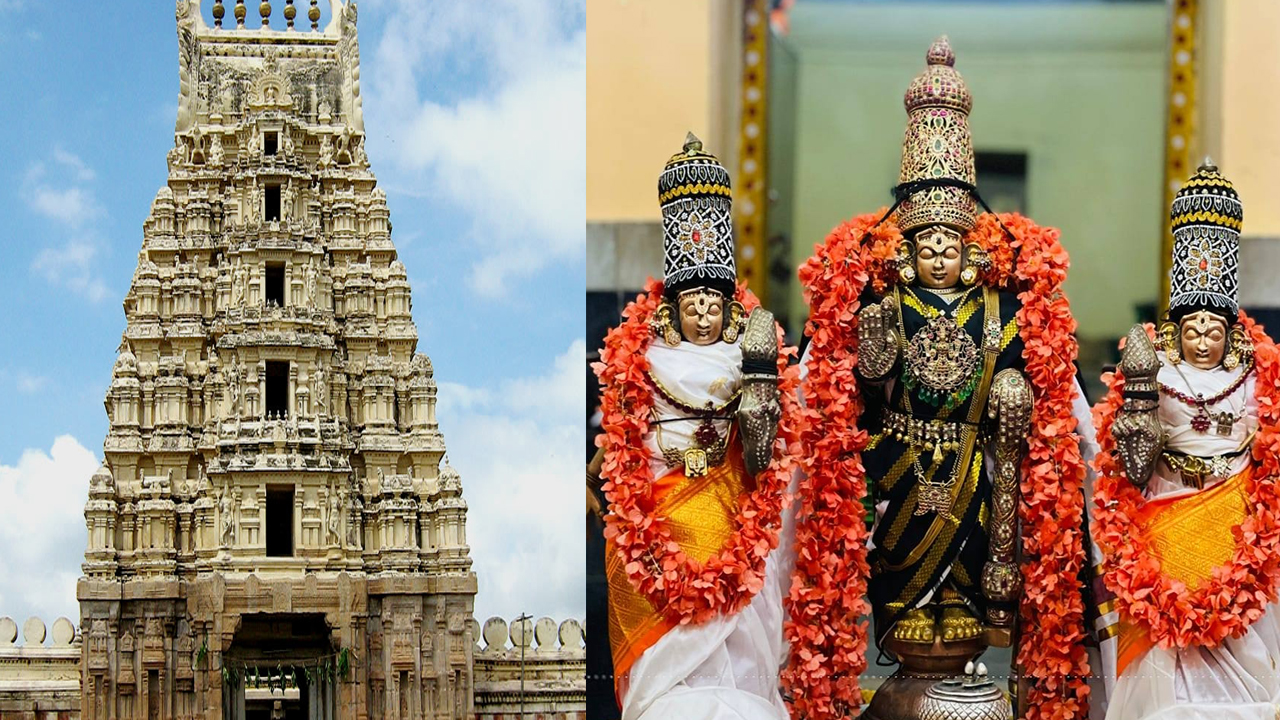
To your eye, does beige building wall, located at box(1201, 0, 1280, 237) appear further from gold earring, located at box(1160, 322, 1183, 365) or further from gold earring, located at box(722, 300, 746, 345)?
gold earring, located at box(722, 300, 746, 345)

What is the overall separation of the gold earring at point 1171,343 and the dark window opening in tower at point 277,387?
38.5 feet

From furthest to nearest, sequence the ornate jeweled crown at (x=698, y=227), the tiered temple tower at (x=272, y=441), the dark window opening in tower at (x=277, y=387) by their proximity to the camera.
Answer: the dark window opening in tower at (x=277, y=387)
the tiered temple tower at (x=272, y=441)
the ornate jeweled crown at (x=698, y=227)

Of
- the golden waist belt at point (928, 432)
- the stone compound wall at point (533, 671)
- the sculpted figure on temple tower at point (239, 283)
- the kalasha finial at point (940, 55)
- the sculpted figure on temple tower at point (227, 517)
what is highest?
the sculpted figure on temple tower at point (239, 283)

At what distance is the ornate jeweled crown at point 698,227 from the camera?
21.1 feet

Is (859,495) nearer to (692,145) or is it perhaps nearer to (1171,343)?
(1171,343)

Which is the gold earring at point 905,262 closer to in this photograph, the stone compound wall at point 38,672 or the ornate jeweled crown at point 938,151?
the ornate jeweled crown at point 938,151

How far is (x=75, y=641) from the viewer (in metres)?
17.0

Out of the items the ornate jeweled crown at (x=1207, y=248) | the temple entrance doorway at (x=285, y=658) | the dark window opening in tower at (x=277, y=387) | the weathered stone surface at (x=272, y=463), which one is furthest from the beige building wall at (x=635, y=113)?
the dark window opening in tower at (x=277, y=387)

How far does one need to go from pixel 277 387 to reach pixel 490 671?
10.9ft

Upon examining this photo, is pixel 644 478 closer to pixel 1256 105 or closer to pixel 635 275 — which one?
pixel 635 275

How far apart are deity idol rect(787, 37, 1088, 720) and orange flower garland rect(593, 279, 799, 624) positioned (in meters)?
0.22

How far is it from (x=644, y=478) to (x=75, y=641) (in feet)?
39.4

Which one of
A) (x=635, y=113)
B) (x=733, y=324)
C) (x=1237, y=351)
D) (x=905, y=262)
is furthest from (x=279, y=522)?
(x=1237, y=351)

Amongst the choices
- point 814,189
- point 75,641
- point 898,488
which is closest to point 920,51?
point 814,189
